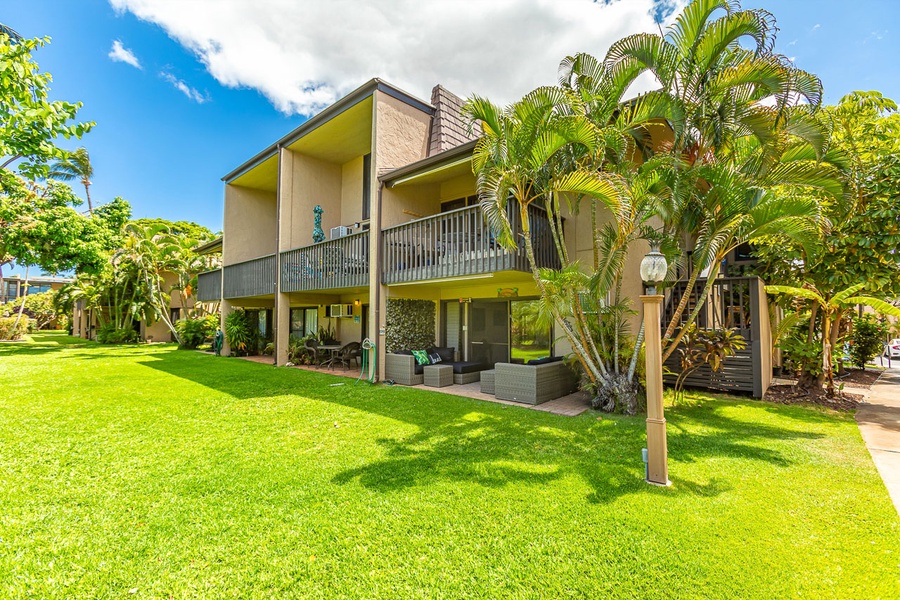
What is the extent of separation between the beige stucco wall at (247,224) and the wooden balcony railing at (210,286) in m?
1.36

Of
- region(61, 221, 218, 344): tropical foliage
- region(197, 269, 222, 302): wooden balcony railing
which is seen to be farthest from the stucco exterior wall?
region(61, 221, 218, 344): tropical foliage

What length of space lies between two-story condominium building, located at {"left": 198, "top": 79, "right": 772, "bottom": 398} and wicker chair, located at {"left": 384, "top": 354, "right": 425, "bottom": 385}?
0.23 metres

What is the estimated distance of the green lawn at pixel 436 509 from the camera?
2.67 meters

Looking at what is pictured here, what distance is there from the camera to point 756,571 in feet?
8.98

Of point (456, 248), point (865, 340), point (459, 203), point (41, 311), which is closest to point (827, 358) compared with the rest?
point (865, 340)

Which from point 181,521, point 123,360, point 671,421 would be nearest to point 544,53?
point 671,421

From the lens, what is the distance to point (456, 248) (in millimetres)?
8891

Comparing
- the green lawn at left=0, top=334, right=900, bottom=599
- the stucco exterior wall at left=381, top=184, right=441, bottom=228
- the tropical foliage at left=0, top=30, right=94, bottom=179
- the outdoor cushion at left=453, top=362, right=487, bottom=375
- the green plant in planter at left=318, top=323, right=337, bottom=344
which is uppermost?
the stucco exterior wall at left=381, top=184, right=441, bottom=228

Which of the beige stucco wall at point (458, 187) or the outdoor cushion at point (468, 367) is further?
the beige stucco wall at point (458, 187)

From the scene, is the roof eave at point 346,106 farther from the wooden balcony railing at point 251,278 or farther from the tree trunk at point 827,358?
the tree trunk at point 827,358

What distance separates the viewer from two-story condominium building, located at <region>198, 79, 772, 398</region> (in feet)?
29.8

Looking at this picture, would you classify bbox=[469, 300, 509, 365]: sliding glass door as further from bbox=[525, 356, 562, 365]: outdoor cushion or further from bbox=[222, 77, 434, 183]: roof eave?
bbox=[222, 77, 434, 183]: roof eave

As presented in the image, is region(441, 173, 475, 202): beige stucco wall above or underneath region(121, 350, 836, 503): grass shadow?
above

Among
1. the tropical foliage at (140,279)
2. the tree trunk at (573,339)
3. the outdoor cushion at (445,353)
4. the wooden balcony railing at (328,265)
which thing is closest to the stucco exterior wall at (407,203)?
the wooden balcony railing at (328,265)
